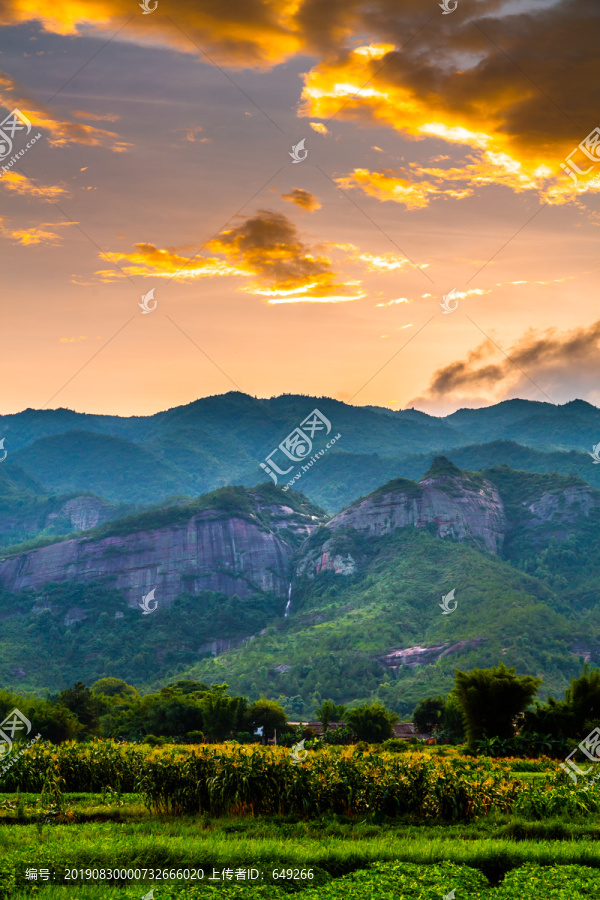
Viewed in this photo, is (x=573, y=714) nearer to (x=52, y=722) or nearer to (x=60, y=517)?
(x=52, y=722)

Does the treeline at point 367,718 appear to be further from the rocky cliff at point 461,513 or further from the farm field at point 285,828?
the rocky cliff at point 461,513

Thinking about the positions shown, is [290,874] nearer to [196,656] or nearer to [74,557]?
[196,656]

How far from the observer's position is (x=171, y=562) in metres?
122

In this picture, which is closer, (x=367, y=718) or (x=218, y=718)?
(x=218, y=718)

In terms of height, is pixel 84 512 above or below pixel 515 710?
below

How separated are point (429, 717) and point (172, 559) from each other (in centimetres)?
8038

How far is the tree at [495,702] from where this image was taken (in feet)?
87.0

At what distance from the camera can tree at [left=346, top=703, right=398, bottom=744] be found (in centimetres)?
4169

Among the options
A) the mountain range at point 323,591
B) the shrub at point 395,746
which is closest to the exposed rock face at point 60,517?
the mountain range at point 323,591

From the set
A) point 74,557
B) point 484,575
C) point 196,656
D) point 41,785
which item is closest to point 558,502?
point 484,575

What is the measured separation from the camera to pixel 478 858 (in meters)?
10.9

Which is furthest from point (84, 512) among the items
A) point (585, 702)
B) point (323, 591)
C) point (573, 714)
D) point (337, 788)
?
point (337, 788)

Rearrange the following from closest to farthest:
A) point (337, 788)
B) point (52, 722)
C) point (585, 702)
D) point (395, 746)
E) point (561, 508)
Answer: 1. point (337, 788)
2. point (585, 702)
3. point (395, 746)
4. point (52, 722)
5. point (561, 508)

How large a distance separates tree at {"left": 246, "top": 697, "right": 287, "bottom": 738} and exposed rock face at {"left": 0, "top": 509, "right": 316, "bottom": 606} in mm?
72983
